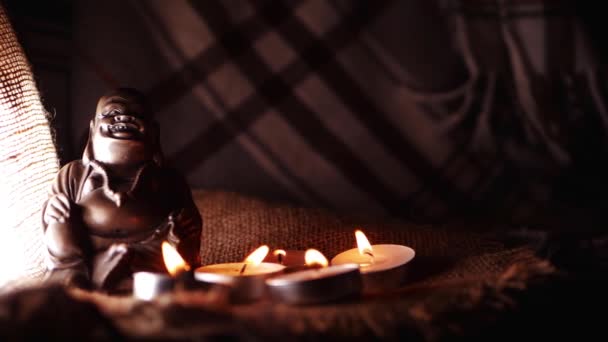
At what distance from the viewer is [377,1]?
2.06m

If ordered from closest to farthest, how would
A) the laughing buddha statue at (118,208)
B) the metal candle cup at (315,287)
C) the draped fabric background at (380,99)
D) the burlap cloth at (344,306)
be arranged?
the burlap cloth at (344,306), the metal candle cup at (315,287), the laughing buddha statue at (118,208), the draped fabric background at (380,99)

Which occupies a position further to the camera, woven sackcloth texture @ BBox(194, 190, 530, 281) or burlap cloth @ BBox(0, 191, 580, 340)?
woven sackcloth texture @ BBox(194, 190, 530, 281)

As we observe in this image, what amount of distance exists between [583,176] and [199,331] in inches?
62.2

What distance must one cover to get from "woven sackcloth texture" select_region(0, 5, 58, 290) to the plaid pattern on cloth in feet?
2.03

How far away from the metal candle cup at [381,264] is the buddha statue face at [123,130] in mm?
333

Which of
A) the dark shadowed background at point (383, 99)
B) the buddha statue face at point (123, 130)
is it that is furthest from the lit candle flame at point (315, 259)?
the dark shadowed background at point (383, 99)

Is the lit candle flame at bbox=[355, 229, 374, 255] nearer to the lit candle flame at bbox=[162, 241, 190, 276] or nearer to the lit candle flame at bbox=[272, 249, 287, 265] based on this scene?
the lit candle flame at bbox=[272, 249, 287, 265]

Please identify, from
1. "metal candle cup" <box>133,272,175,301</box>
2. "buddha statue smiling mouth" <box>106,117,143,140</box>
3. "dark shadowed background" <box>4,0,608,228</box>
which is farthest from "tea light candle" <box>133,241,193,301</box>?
"dark shadowed background" <box>4,0,608,228</box>

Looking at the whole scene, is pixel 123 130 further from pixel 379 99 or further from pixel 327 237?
pixel 379 99

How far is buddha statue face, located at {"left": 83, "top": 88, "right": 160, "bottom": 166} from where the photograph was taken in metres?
1.00

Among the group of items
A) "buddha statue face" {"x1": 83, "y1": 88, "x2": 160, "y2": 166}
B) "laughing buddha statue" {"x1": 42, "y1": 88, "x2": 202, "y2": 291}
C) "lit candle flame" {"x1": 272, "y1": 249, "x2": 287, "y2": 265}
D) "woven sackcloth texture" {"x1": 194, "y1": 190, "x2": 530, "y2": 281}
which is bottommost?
"woven sackcloth texture" {"x1": 194, "y1": 190, "x2": 530, "y2": 281}

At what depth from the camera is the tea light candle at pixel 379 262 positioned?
96cm

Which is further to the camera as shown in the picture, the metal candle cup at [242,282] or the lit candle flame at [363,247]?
the lit candle flame at [363,247]

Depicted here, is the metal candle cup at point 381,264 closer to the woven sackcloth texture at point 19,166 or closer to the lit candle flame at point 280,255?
the lit candle flame at point 280,255
